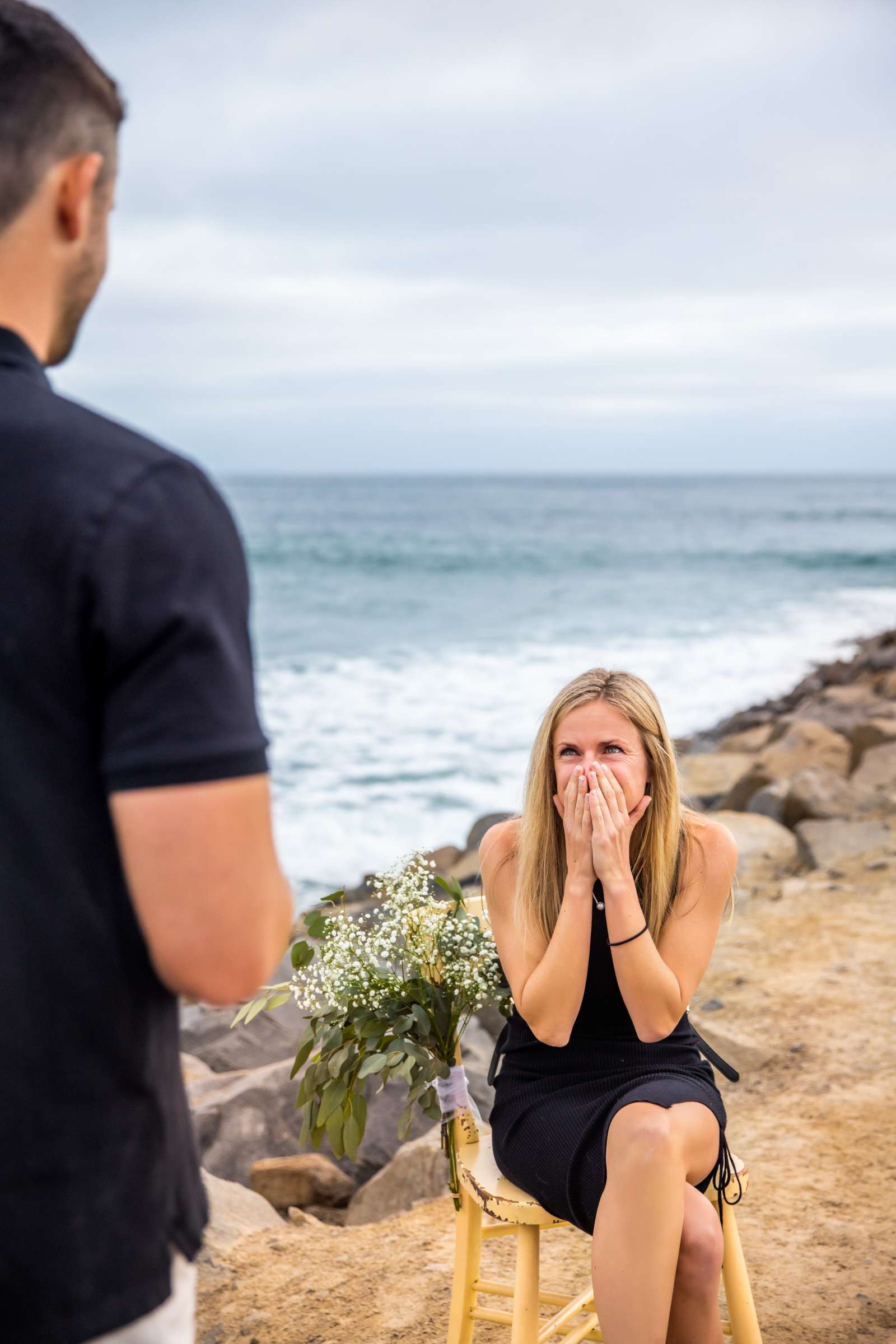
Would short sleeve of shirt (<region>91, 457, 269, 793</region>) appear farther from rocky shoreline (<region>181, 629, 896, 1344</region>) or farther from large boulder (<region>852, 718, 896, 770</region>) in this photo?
large boulder (<region>852, 718, 896, 770</region>)

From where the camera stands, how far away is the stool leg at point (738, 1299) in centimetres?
270

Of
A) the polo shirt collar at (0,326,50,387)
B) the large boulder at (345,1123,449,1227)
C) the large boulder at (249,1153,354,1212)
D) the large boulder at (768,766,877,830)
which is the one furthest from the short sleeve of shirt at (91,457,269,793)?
the large boulder at (768,766,877,830)

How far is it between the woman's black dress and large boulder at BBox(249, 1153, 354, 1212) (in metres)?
1.73

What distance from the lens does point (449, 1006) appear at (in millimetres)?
2914

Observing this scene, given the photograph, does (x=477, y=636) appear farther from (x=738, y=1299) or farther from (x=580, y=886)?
(x=738, y=1299)

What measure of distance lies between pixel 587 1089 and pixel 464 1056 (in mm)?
2187

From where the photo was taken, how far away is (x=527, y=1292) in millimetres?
2623

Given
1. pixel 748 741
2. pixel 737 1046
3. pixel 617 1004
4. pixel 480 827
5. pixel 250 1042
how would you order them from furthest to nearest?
pixel 748 741, pixel 480 827, pixel 250 1042, pixel 737 1046, pixel 617 1004

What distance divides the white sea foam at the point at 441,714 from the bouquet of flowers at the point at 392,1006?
6.26 metres

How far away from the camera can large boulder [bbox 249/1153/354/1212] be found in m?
4.37

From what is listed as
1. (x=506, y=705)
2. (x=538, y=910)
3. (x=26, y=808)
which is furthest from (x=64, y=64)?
(x=506, y=705)

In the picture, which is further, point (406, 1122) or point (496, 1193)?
point (406, 1122)

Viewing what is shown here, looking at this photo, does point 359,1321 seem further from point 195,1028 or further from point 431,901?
point 195,1028

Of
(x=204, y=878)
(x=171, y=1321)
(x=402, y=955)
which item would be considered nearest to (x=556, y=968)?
(x=402, y=955)
